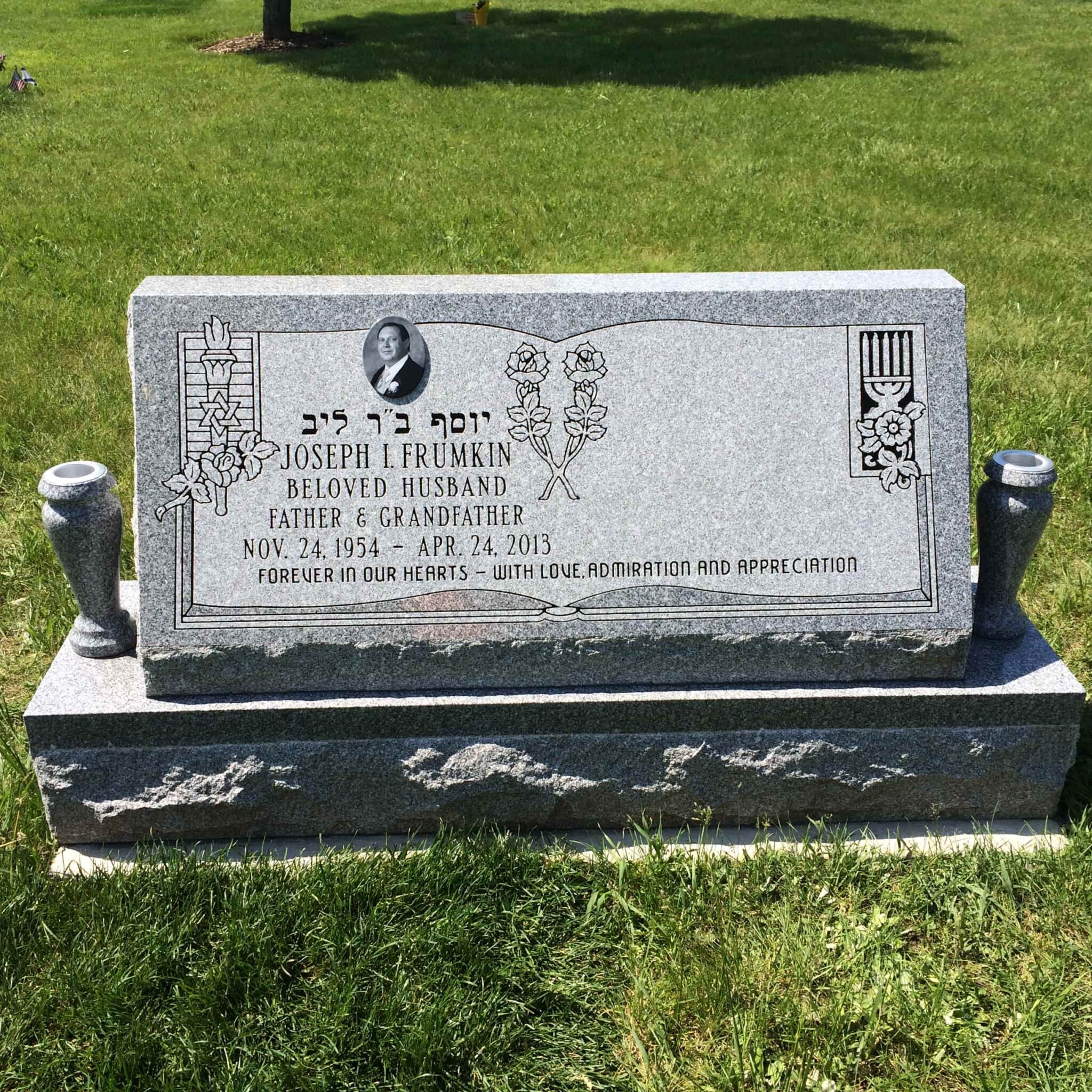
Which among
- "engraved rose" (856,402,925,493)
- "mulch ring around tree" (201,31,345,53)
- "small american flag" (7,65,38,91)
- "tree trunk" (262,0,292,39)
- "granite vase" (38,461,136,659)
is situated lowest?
"granite vase" (38,461,136,659)

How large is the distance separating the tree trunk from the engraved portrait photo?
15.8m

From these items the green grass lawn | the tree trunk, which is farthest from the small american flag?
the tree trunk

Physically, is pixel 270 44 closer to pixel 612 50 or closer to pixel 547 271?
pixel 612 50

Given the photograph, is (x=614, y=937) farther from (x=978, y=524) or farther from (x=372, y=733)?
(x=978, y=524)

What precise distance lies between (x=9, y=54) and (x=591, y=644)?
17.0 meters

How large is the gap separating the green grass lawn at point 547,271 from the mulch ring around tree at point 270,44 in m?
0.63

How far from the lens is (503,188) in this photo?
411 inches

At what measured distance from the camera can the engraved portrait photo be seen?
11.4 ft

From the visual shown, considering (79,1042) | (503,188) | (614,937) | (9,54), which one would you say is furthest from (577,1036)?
(9,54)

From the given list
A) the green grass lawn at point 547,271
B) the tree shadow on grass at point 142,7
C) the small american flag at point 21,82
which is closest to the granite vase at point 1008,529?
the green grass lawn at point 547,271

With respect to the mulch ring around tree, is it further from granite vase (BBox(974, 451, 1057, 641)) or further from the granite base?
granite vase (BBox(974, 451, 1057, 641))

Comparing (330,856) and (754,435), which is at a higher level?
(754,435)

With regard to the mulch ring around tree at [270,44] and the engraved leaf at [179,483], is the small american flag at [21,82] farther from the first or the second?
the engraved leaf at [179,483]

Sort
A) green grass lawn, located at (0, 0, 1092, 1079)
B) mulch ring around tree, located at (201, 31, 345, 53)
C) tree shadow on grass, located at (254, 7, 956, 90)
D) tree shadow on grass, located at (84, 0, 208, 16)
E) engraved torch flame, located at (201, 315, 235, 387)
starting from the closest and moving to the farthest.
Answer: green grass lawn, located at (0, 0, 1092, 1079) → engraved torch flame, located at (201, 315, 235, 387) → tree shadow on grass, located at (254, 7, 956, 90) → mulch ring around tree, located at (201, 31, 345, 53) → tree shadow on grass, located at (84, 0, 208, 16)
